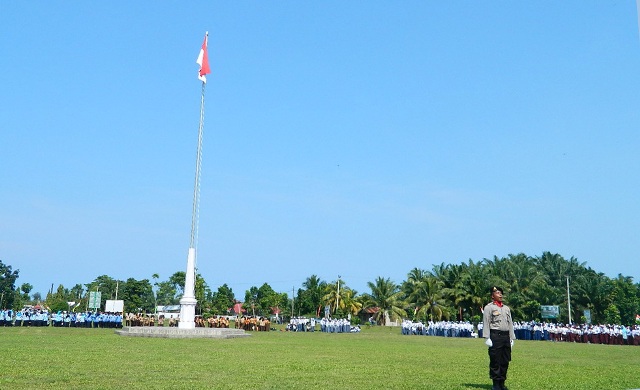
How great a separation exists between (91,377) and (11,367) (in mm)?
2551

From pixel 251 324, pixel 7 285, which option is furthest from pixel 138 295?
pixel 251 324

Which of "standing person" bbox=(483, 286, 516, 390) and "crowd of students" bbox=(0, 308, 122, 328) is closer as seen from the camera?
"standing person" bbox=(483, 286, 516, 390)

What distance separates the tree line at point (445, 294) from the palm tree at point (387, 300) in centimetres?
11

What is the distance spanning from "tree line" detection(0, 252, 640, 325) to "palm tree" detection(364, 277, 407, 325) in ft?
0.36

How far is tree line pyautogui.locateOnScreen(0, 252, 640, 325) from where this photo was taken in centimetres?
6331

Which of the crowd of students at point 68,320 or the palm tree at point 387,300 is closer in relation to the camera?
the crowd of students at point 68,320

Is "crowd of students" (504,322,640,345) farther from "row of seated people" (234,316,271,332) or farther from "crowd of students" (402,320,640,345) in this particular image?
"row of seated people" (234,316,271,332)

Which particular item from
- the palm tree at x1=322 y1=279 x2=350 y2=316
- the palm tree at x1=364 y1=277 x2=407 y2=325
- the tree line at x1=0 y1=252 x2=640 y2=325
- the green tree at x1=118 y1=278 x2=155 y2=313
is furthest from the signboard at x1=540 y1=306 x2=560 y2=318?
the green tree at x1=118 y1=278 x2=155 y2=313

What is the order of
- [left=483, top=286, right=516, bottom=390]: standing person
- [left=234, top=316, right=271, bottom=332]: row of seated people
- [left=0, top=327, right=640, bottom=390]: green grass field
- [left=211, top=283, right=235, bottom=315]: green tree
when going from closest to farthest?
1. [left=0, top=327, right=640, bottom=390]: green grass field
2. [left=483, top=286, right=516, bottom=390]: standing person
3. [left=234, top=316, right=271, bottom=332]: row of seated people
4. [left=211, top=283, right=235, bottom=315]: green tree

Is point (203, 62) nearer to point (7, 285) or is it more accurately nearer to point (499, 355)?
point (499, 355)

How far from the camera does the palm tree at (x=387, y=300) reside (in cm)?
7031

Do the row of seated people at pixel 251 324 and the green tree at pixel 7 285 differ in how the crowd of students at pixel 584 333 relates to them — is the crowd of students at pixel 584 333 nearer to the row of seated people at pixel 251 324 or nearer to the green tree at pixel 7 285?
the row of seated people at pixel 251 324

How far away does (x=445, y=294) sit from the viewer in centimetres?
6397

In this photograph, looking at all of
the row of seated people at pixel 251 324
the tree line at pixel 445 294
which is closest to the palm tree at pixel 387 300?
the tree line at pixel 445 294
